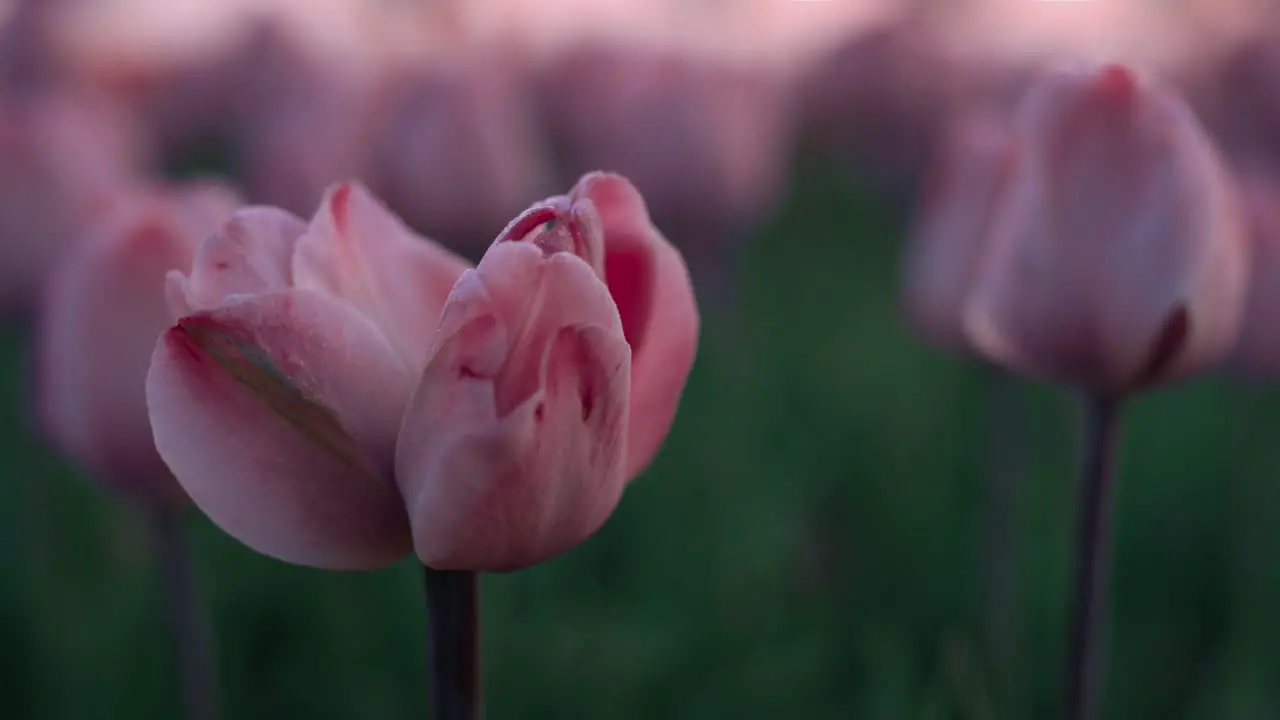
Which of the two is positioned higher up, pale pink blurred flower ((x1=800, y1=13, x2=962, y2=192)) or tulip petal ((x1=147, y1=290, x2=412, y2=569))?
tulip petal ((x1=147, y1=290, x2=412, y2=569))

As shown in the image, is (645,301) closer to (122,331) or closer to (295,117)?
(122,331)

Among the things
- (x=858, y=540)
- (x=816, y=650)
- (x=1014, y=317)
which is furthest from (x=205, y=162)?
(x=1014, y=317)

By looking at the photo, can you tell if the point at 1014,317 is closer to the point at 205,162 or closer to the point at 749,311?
the point at 749,311

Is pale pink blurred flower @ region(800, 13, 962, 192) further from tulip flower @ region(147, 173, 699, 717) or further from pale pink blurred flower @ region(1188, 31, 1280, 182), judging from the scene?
tulip flower @ region(147, 173, 699, 717)

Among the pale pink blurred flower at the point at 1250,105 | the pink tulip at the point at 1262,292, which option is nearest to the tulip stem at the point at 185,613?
the pink tulip at the point at 1262,292

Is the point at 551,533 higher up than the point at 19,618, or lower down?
higher up

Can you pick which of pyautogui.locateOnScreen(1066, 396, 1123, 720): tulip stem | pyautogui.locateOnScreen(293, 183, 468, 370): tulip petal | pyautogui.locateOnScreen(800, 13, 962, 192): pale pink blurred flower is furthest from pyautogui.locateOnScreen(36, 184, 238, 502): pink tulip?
pyautogui.locateOnScreen(800, 13, 962, 192): pale pink blurred flower

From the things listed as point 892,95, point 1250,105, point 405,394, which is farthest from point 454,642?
point 892,95
